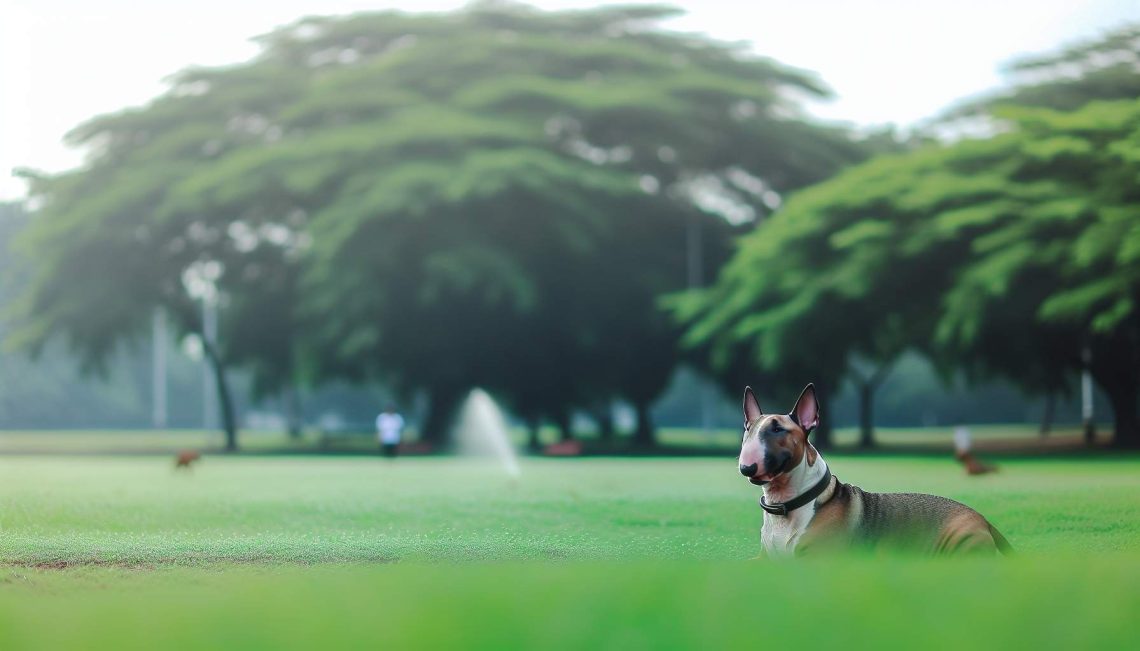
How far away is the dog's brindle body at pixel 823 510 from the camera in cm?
548

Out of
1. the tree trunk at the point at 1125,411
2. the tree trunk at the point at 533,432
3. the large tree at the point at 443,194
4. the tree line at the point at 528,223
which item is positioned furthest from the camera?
the tree trunk at the point at 533,432

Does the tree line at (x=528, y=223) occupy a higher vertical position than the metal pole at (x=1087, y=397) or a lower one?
higher

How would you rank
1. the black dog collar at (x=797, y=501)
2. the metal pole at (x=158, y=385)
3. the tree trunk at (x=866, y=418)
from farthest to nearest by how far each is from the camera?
1. the metal pole at (x=158, y=385)
2. the tree trunk at (x=866, y=418)
3. the black dog collar at (x=797, y=501)

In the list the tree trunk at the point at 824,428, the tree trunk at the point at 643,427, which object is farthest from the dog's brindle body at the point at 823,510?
the tree trunk at the point at 643,427

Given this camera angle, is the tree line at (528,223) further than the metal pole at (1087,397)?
No

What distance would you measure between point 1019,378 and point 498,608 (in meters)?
29.1

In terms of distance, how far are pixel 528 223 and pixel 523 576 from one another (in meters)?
25.9

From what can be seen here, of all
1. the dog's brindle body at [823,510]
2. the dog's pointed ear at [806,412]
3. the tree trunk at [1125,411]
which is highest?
the dog's pointed ear at [806,412]

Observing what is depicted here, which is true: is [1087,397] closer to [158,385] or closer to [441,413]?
[441,413]

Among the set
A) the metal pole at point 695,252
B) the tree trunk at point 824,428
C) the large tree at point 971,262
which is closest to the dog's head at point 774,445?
the large tree at point 971,262

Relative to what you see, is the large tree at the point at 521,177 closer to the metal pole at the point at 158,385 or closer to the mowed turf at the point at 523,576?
the mowed turf at the point at 523,576

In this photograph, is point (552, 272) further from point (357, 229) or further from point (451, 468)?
point (451, 468)

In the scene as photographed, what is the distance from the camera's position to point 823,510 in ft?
18.7

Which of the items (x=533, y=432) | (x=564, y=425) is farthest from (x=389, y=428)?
(x=533, y=432)
